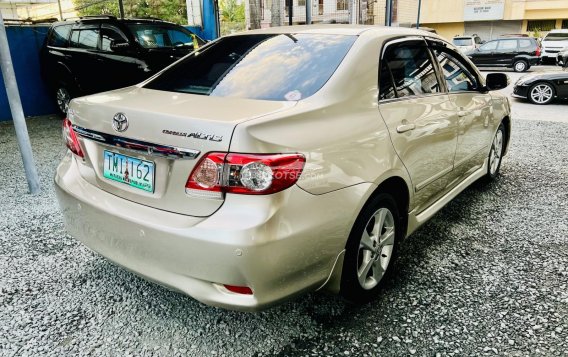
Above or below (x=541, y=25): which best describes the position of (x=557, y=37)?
below

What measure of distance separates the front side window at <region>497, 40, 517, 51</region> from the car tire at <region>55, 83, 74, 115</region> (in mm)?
17991

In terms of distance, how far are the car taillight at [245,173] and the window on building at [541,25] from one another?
36728 mm

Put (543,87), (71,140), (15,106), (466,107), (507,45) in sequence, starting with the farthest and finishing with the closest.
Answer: (507,45) < (543,87) < (15,106) < (466,107) < (71,140)

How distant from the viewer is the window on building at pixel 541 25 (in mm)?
31516

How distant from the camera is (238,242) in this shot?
1.75 meters

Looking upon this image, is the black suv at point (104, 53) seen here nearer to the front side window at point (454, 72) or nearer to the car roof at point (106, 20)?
the car roof at point (106, 20)

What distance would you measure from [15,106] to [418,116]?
3.74 m

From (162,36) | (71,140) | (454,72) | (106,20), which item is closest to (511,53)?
(162,36)

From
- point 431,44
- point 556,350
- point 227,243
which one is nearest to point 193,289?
point 227,243

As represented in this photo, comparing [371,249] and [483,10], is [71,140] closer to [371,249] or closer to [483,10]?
[371,249]

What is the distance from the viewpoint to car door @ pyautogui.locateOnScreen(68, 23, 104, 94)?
7508mm

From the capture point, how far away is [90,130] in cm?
221

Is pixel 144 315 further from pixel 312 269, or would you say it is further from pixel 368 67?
pixel 368 67

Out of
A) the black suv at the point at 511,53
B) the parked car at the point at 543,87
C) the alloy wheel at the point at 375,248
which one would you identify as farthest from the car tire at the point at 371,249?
the black suv at the point at 511,53
